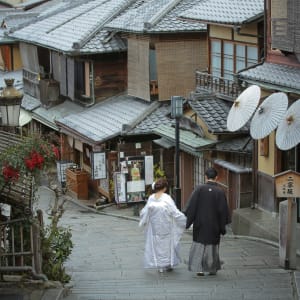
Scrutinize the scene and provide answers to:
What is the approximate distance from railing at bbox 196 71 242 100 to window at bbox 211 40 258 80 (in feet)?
0.70

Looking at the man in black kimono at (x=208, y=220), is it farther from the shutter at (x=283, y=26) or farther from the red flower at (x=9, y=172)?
the shutter at (x=283, y=26)

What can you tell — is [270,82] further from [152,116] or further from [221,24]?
[152,116]

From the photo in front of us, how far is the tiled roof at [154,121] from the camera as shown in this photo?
2548cm

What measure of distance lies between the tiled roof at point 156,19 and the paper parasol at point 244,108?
10.2 m

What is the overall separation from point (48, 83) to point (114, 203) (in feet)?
28.7

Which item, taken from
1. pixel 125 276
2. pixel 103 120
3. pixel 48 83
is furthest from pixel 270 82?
pixel 48 83

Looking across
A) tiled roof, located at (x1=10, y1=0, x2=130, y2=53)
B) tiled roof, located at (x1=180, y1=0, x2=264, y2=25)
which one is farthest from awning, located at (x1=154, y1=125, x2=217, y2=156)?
tiled roof, located at (x1=10, y1=0, x2=130, y2=53)

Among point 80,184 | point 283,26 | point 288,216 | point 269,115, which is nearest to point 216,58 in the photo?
point 80,184

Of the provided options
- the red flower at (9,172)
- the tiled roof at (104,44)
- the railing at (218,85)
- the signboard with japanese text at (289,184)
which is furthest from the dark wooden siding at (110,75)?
the red flower at (9,172)

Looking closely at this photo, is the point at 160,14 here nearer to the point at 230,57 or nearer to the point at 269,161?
the point at 230,57

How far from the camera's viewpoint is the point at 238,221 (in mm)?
17703

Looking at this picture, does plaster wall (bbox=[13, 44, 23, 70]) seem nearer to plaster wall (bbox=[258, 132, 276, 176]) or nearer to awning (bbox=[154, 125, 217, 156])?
awning (bbox=[154, 125, 217, 156])

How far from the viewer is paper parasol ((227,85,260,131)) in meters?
15.6

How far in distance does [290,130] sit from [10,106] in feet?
15.5
